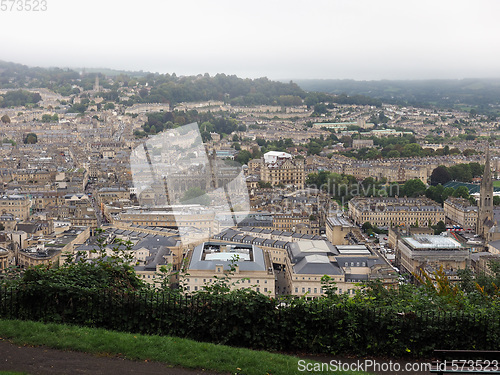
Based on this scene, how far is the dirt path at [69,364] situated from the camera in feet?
18.1

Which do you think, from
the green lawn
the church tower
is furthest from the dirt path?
the church tower

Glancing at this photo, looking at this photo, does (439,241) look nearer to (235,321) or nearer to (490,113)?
(235,321)

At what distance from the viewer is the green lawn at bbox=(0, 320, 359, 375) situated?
5.66 m

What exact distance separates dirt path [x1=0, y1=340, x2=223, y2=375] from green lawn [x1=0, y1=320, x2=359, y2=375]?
86 mm

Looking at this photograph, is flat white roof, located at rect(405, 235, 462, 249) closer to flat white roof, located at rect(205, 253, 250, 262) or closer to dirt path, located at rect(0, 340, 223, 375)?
flat white roof, located at rect(205, 253, 250, 262)

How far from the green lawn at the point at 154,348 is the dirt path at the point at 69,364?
9cm

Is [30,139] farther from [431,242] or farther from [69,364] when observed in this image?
[69,364]

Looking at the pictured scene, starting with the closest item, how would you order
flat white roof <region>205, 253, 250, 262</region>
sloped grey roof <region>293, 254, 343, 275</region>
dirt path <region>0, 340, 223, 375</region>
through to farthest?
dirt path <region>0, 340, 223, 375</region>
flat white roof <region>205, 253, 250, 262</region>
sloped grey roof <region>293, 254, 343, 275</region>

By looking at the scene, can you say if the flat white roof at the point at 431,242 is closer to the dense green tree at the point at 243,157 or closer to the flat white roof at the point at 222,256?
the flat white roof at the point at 222,256

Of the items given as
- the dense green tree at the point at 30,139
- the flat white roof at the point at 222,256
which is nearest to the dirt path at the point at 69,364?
the flat white roof at the point at 222,256

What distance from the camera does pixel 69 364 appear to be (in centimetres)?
562

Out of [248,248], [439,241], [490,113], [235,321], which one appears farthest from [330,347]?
[490,113]

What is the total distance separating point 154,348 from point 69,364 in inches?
30.7

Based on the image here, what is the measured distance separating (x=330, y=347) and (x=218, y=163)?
35449 millimetres
